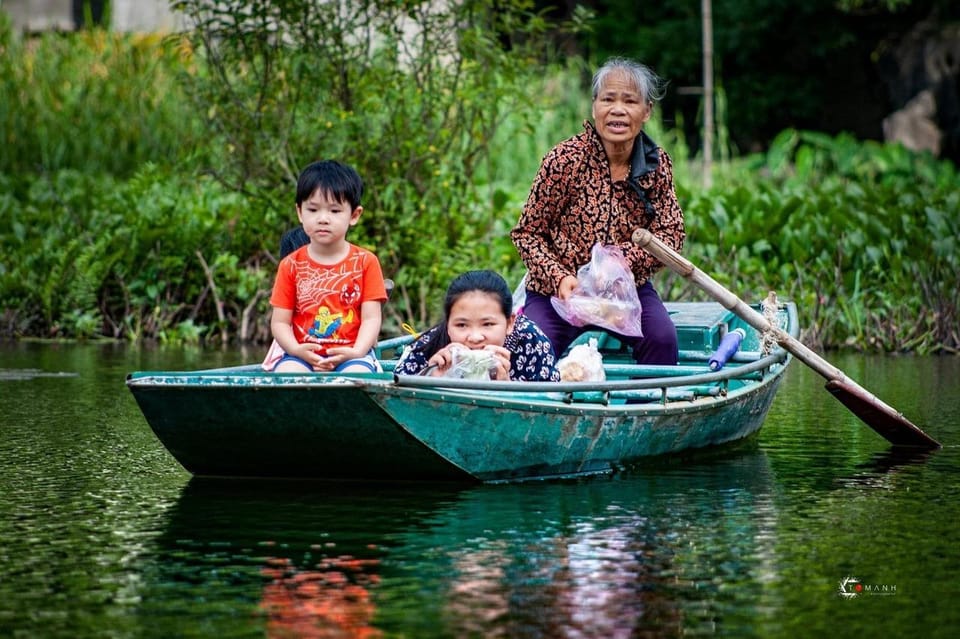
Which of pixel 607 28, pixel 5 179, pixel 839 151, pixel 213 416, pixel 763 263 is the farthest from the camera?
pixel 607 28

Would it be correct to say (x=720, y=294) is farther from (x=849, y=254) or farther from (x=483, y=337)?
(x=849, y=254)

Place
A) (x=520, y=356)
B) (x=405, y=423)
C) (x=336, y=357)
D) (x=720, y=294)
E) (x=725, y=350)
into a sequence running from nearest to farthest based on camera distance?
(x=405, y=423)
(x=336, y=357)
(x=520, y=356)
(x=720, y=294)
(x=725, y=350)

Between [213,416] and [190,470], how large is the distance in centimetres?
60

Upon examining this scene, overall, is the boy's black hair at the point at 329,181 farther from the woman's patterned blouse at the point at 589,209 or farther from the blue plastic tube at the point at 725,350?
the blue plastic tube at the point at 725,350

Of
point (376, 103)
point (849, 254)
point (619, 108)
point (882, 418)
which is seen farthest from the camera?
point (849, 254)

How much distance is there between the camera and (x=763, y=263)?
545 inches

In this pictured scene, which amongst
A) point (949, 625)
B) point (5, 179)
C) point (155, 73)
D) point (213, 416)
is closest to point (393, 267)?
point (5, 179)

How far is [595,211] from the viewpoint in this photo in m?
7.29

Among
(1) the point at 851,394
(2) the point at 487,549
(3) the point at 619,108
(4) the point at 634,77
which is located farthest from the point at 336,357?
(1) the point at 851,394

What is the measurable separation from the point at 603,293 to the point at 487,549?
2313 millimetres

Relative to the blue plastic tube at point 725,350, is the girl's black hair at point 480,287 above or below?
above

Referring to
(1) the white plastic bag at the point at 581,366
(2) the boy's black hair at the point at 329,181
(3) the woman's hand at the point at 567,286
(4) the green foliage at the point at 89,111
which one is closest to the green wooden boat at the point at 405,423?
(1) the white plastic bag at the point at 581,366

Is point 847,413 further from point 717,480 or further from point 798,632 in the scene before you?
point 798,632

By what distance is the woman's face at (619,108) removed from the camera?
23.4 feet
